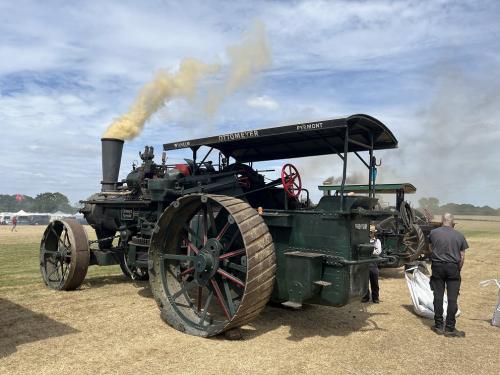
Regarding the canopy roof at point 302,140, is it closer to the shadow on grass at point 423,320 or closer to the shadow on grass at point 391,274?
the shadow on grass at point 423,320

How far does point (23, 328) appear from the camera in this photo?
534 cm

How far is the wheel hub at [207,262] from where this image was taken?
5.36m

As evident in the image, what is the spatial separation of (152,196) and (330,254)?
9.97 ft

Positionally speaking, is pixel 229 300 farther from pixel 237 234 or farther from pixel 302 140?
pixel 302 140

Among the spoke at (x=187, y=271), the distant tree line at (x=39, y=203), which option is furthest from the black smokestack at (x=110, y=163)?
the distant tree line at (x=39, y=203)

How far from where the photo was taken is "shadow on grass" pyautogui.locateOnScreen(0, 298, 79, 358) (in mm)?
4801

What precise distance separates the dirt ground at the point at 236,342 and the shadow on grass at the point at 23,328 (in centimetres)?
1

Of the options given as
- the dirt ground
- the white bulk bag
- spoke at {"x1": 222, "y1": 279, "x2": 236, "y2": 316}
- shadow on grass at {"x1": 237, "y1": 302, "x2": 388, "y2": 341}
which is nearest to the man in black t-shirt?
the dirt ground

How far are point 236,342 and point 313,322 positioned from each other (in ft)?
4.72

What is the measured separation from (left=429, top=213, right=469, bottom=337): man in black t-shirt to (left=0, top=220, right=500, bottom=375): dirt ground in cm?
23

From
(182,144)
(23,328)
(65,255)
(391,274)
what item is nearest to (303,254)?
(182,144)

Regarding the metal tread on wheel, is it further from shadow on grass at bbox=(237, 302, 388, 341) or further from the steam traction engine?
shadow on grass at bbox=(237, 302, 388, 341)

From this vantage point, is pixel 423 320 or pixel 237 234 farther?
pixel 423 320

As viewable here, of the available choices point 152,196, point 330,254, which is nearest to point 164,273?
point 152,196
